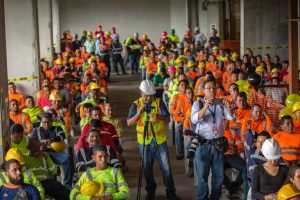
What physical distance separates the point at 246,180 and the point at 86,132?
2.72m

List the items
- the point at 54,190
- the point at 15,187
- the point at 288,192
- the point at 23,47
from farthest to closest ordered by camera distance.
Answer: the point at 23,47
the point at 54,190
the point at 15,187
the point at 288,192

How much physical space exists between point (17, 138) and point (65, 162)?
105cm

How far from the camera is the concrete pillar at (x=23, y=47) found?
18.7 metres

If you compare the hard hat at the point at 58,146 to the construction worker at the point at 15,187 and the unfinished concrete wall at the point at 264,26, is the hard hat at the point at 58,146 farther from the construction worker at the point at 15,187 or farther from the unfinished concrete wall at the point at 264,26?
the unfinished concrete wall at the point at 264,26

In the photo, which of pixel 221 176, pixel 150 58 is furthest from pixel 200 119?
pixel 150 58

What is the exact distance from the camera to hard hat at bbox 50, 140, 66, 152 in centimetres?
1092

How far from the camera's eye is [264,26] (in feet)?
84.4

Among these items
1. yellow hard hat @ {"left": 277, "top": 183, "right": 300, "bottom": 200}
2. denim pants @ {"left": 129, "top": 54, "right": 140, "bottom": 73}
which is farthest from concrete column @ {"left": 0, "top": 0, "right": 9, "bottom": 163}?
denim pants @ {"left": 129, "top": 54, "right": 140, "bottom": 73}

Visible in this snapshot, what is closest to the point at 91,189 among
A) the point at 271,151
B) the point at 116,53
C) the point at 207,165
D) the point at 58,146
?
the point at 271,151

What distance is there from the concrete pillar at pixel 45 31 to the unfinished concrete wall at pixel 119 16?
32.6ft

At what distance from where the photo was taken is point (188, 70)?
1966 centimetres

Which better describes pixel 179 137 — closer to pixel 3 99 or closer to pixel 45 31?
pixel 3 99

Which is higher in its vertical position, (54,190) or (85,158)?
(85,158)

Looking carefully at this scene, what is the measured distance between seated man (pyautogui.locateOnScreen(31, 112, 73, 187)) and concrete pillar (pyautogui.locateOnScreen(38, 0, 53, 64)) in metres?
14.2
